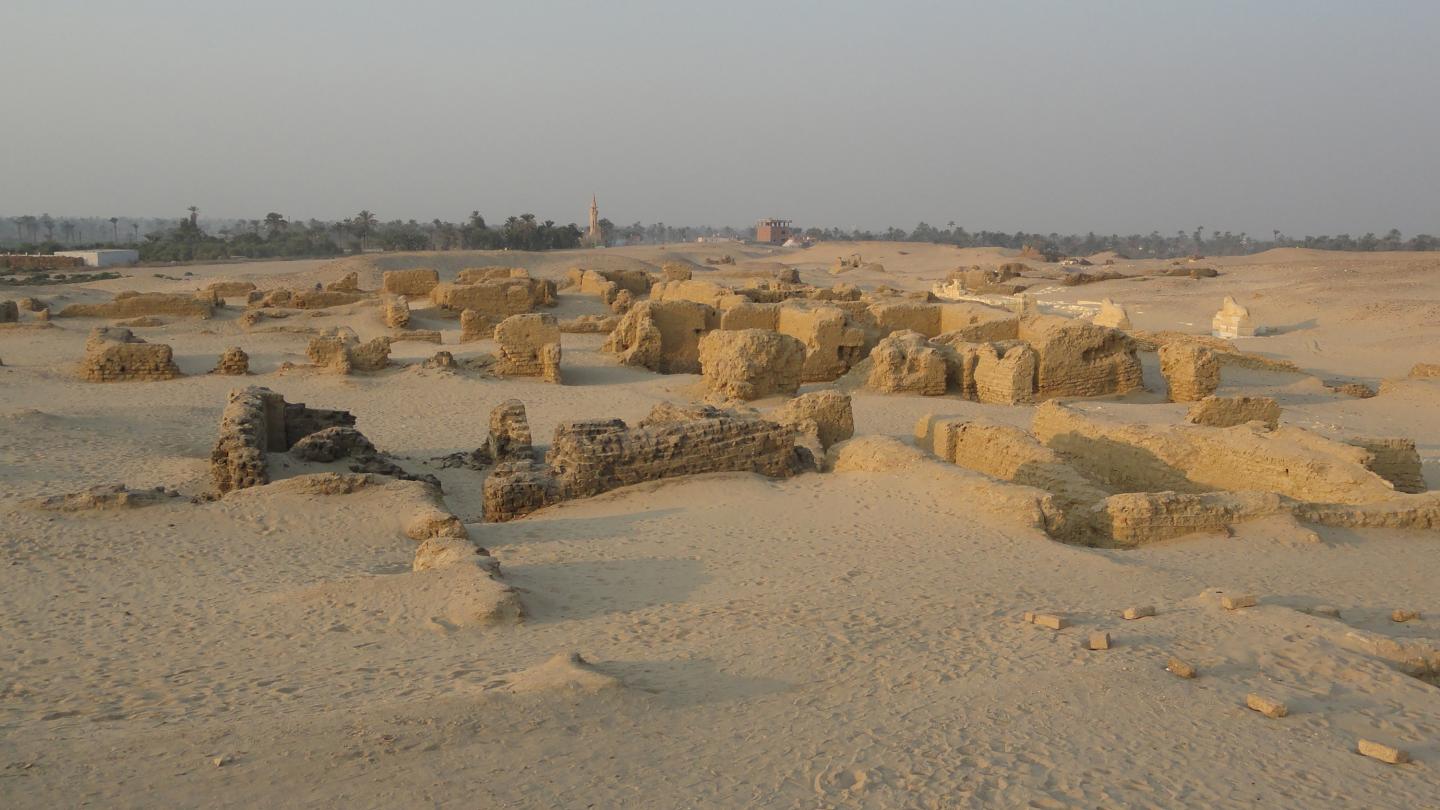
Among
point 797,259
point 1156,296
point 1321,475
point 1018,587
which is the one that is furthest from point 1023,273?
point 1018,587

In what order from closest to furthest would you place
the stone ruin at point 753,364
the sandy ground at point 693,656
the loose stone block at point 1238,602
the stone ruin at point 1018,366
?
the sandy ground at point 693,656, the loose stone block at point 1238,602, the stone ruin at point 753,364, the stone ruin at point 1018,366

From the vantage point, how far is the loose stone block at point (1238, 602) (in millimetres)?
6191

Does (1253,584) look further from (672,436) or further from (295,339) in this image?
(295,339)

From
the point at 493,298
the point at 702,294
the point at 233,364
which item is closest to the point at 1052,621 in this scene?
the point at 233,364

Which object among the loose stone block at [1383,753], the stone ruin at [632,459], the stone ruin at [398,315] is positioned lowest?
the loose stone block at [1383,753]

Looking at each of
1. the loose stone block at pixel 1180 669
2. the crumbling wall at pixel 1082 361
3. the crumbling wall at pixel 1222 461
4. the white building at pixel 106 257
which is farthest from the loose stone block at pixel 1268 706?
the white building at pixel 106 257

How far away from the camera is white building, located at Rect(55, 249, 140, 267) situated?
4525cm

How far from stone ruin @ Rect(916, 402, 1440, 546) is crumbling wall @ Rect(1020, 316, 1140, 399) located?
4267 mm

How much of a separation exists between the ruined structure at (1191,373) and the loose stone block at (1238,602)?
9.98 m

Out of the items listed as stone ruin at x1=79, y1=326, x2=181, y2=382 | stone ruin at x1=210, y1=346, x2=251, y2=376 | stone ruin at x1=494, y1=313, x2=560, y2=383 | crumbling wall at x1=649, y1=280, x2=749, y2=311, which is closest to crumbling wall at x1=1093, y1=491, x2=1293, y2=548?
stone ruin at x1=494, y1=313, x2=560, y2=383

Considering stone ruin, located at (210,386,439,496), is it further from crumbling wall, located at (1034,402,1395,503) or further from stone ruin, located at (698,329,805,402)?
crumbling wall, located at (1034,402,1395,503)

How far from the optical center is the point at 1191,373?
606 inches

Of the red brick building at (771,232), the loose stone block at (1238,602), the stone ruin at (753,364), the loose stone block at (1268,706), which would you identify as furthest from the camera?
the red brick building at (771,232)

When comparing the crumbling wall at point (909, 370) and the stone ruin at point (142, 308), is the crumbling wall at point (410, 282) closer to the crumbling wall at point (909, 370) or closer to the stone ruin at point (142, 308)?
the stone ruin at point (142, 308)
